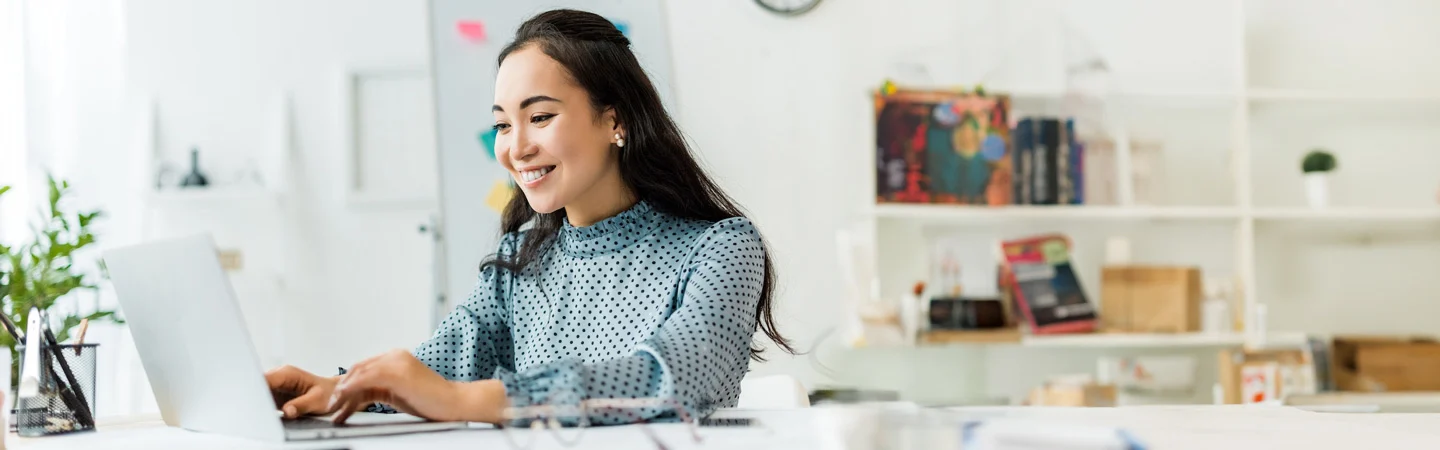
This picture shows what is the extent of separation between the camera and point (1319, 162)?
2938 mm

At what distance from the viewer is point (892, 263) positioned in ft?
9.75

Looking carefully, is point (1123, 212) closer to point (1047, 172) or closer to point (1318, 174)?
point (1047, 172)

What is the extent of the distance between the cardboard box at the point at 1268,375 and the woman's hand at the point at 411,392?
2363 millimetres

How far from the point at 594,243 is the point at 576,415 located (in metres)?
0.46

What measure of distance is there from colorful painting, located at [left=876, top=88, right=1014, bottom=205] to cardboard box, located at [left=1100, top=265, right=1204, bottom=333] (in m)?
0.35

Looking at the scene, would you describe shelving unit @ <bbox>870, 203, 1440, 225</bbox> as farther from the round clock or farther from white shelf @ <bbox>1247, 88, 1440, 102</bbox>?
the round clock

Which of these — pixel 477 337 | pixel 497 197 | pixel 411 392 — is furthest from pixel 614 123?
pixel 497 197

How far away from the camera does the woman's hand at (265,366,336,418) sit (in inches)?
41.8

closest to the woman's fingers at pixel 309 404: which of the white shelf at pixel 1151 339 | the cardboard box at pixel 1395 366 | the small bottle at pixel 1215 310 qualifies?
the white shelf at pixel 1151 339

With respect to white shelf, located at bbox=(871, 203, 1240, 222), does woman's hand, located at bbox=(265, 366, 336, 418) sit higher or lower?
lower

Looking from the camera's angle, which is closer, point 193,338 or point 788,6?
point 193,338

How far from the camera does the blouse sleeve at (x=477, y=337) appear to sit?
1365 millimetres

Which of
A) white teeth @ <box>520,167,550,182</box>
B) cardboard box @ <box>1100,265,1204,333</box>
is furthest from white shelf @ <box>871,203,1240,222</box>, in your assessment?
white teeth @ <box>520,167,550,182</box>

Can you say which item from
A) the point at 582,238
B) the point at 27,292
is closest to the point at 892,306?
the point at 582,238
